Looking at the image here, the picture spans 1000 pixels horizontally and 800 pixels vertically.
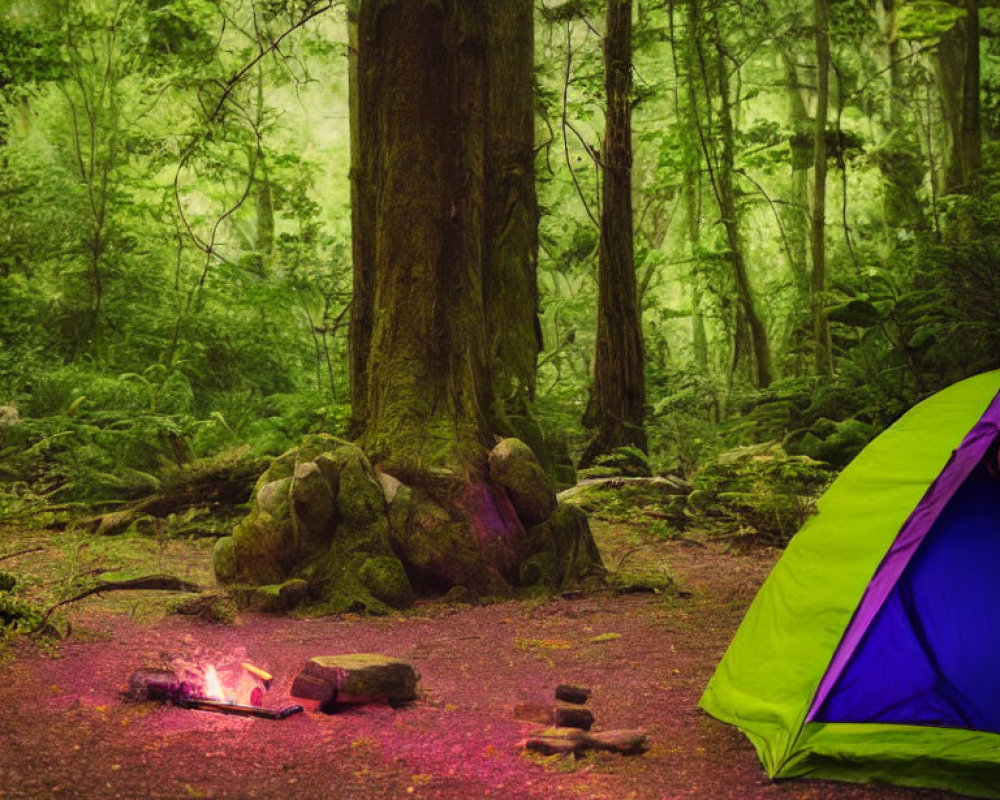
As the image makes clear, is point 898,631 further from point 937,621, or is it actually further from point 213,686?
point 213,686

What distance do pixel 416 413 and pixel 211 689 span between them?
343 centimetres

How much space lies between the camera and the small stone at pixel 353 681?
4488mm

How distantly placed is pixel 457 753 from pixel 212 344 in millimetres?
13809

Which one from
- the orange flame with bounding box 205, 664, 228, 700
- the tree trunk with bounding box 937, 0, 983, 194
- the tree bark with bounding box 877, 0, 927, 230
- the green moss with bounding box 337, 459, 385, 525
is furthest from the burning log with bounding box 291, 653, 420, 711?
the tree bark with bounding box 877, 0, 927, 230

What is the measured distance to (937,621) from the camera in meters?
4.10

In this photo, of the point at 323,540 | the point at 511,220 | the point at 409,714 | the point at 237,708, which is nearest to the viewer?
the point at 237,708

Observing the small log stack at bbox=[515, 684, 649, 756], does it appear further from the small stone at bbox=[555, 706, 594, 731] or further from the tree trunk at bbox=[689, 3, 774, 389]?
the tree trunk at bbox=[689, 3, 774, 389]

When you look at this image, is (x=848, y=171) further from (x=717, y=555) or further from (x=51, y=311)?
(x=51, y=311)

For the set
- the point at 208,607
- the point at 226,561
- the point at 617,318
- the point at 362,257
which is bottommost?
the point at 208,607

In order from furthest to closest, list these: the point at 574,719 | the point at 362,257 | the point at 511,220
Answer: the point at 511,220
the point at 362,257
the point at 574,719

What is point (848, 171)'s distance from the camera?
68.6 feet

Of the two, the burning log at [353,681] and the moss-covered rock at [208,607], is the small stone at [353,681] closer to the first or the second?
the burning log at [353,681]

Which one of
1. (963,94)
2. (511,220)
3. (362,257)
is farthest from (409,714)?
(963,94)

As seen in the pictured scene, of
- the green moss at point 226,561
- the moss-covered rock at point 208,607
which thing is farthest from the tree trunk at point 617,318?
the moss-covered rock at point 208,607
